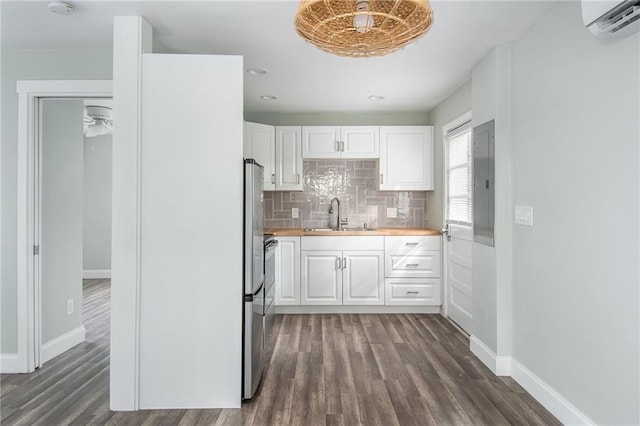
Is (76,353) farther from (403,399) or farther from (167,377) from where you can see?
(403,399)

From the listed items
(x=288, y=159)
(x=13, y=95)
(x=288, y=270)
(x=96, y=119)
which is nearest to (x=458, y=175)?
(x=288, y=159)

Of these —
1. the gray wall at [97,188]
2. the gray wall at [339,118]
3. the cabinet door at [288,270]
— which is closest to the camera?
the cabinet door at [288,270]

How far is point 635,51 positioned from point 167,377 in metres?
2.97

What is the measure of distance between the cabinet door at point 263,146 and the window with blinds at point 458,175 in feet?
6.68

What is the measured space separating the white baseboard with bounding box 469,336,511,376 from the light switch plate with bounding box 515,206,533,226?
1.02 metres

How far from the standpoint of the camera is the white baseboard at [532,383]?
2.10m

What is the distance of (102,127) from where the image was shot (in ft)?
17.2

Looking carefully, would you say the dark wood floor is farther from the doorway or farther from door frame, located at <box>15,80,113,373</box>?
door frame, located at <box>15,80,113,373</box>

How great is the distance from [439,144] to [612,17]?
280cm

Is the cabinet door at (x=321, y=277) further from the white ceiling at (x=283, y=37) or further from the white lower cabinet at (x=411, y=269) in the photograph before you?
the white ceiling at (x=283, y=37)

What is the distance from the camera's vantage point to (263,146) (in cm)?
456

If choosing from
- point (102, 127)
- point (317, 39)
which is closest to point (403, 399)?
point (317, 39)

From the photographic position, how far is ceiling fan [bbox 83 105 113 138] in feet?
15.5

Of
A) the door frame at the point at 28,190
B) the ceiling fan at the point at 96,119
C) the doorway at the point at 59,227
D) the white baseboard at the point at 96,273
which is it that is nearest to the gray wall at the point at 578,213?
the door frame at the point at 28,190
